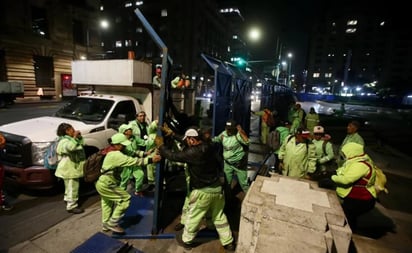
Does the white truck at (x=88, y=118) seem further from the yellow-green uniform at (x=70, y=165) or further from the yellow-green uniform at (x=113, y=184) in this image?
the yellow-green uniform at (x=113, y=184)

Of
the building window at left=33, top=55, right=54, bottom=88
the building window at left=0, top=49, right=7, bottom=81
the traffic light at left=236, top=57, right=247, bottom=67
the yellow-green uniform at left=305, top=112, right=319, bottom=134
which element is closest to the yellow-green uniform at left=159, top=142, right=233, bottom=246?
the yellow-green uniform at left=305, top=112, right=319, bottom=134

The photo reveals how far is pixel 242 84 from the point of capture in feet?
24.9

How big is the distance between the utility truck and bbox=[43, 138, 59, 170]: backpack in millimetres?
150

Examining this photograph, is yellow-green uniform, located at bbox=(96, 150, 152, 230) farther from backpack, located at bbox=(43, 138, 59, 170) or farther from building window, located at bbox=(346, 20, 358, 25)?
building window, located at bbox=(346, 20, 358, 25)

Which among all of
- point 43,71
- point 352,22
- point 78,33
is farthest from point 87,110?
point 352,22

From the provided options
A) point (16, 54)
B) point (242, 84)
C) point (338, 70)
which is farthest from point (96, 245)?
point (338, 70)

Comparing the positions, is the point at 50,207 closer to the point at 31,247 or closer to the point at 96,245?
the point at 31,247

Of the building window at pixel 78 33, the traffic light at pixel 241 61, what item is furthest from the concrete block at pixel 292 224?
the building window at pixel 78 33

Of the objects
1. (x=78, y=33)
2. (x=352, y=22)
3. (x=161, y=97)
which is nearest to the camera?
(x=161, y=97)

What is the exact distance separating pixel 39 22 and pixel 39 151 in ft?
87.3

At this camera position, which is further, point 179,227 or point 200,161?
point 179,227

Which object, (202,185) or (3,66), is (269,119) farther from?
(3,66)

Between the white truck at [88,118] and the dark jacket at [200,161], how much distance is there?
304 centimetres

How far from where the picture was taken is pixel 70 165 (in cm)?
464
